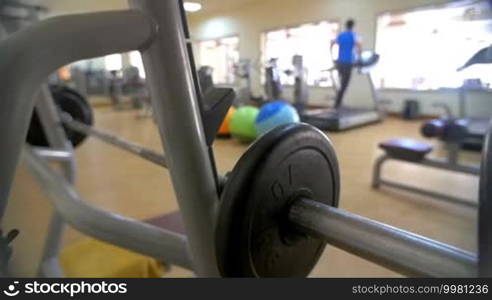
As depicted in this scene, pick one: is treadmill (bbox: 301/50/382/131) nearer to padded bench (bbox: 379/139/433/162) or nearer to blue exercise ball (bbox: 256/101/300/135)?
padded bench (bbox: 379/139/433/162)

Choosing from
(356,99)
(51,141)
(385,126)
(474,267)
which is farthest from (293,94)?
(474,267)

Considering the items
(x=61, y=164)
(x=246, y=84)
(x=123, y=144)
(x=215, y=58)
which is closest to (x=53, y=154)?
(x=61, y=164)

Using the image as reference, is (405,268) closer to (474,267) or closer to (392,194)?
(474,267)

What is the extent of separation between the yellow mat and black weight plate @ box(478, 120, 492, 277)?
113 cm

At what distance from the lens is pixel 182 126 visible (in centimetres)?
48

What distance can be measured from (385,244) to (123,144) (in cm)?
90

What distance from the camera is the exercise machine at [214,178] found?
0.95 ft

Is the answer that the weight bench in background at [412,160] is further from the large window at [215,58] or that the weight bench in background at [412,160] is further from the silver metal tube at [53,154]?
the silver metal tube at [53,154]

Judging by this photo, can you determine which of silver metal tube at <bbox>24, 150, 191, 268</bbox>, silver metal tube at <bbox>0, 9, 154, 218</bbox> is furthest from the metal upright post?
silver metal tube at <bbox>0, 9, 154, 218</bbox>

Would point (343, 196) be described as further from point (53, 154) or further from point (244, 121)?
point (244, 121)

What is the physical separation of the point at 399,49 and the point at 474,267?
2.84 meters

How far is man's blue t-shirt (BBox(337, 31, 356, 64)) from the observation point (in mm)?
2979

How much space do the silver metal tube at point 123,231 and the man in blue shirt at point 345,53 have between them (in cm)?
245

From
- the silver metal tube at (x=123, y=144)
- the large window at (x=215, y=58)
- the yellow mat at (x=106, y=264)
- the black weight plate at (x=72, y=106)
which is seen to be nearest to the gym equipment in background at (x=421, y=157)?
the large window at (x=215, y=58)
